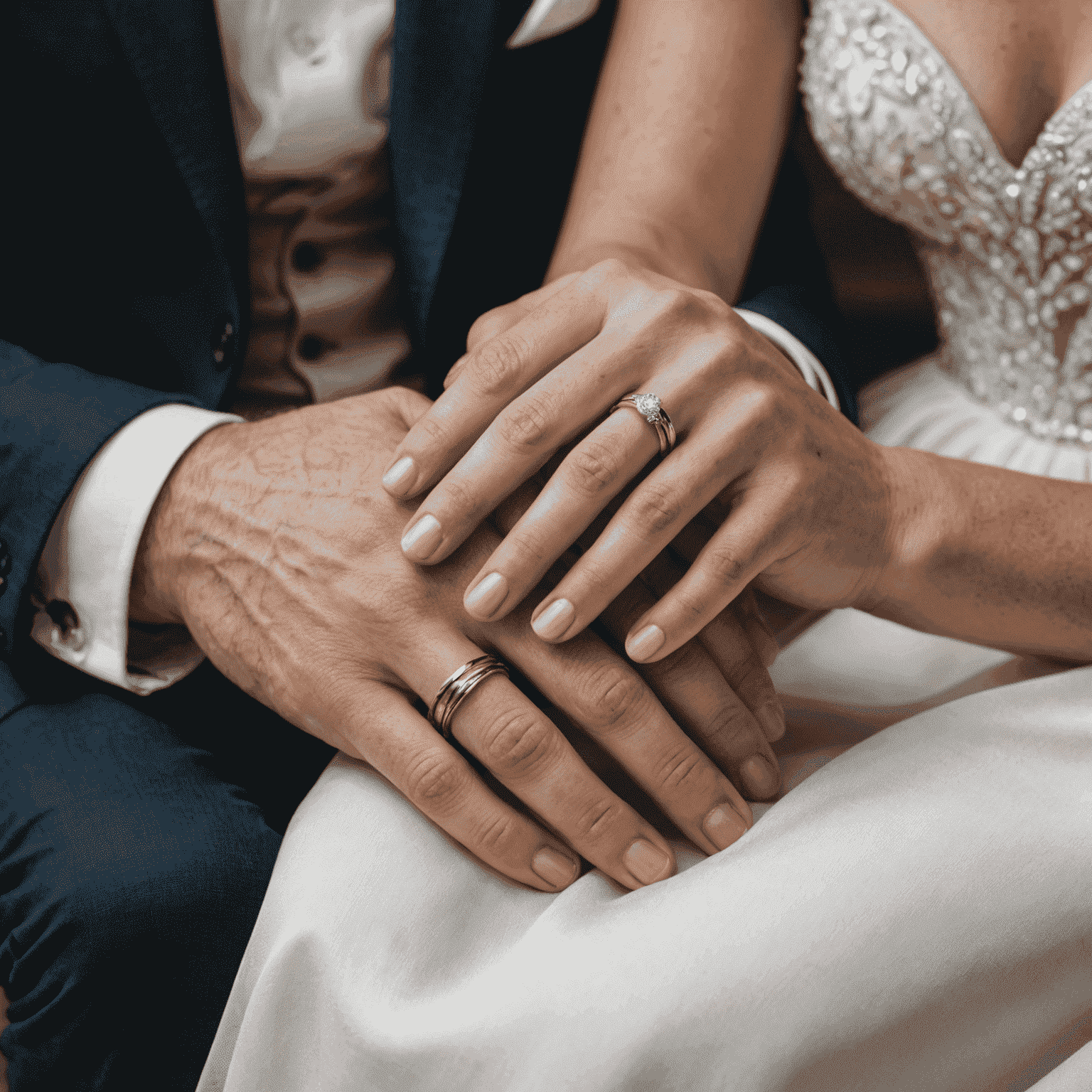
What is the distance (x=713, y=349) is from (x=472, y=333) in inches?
9.1

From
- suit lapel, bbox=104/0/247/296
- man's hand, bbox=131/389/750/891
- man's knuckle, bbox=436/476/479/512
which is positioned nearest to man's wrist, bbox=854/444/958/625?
man's hand, bbox=131/389/750/891

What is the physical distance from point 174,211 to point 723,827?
76 centimetres

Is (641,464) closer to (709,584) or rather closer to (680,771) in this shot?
(709,584)

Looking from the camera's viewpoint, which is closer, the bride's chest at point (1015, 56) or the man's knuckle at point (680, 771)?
the man's knuckle at point (680, 771)

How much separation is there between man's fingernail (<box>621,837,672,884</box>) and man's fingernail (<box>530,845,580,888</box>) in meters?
0.04

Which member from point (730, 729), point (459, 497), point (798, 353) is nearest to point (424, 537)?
point (459, 497)

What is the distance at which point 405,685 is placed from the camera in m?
0.67

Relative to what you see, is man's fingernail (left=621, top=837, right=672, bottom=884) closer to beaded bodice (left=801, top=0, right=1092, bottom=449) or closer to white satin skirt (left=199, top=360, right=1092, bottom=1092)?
white satin skirt (left=199, top=360, right=1092, bottom=1092)

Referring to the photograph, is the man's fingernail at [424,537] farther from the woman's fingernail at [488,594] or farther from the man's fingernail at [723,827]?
the man's fingernail at [723,827]

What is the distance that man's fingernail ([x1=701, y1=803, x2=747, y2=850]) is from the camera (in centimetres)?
65

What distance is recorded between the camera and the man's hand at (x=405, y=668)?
626 mm

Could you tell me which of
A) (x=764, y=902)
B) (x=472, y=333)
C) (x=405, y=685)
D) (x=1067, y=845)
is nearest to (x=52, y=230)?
(x=472, y=333)

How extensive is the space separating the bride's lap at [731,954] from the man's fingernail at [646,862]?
0.02m

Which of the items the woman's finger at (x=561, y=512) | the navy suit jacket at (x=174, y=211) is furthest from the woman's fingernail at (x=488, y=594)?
the navy suit jacket at (x=174, y=211)
